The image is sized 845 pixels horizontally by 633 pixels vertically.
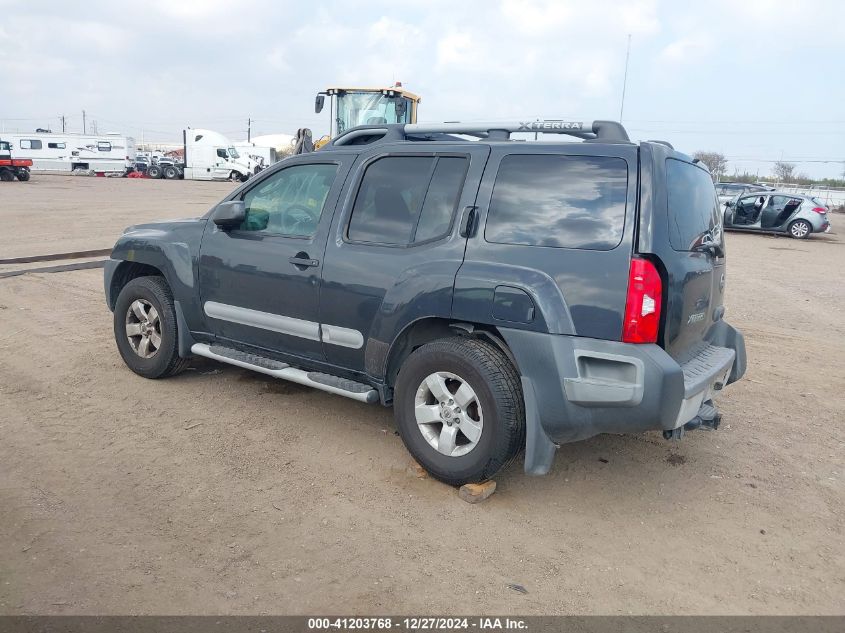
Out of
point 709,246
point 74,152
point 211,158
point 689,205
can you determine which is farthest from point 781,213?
point 74,152

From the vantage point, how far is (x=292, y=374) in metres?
4.50

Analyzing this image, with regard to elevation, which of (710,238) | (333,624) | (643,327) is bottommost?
(333,624)

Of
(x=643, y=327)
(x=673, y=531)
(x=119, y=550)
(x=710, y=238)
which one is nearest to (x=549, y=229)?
(x=643, y=327)

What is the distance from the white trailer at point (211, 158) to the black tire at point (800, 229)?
33.9 m

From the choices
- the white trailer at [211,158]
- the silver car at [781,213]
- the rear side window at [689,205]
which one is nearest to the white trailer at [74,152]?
the white trailer at [211,158]

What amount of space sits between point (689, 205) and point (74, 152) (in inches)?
2047

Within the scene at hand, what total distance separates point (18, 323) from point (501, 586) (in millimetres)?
5961

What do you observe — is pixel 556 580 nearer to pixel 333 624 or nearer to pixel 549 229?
pixel 333 624

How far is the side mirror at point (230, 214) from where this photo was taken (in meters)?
4.67

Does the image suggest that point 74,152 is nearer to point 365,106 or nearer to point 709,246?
point 365,106

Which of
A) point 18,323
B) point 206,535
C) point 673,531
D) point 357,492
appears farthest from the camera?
point 18,323

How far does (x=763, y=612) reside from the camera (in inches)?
114

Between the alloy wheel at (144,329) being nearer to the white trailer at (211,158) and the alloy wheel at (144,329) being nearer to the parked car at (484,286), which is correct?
the parked car at (484,286)

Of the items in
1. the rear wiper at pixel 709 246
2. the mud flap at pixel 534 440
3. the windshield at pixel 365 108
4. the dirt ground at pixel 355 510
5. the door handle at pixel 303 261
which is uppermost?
the windshield at pixel 365 108
